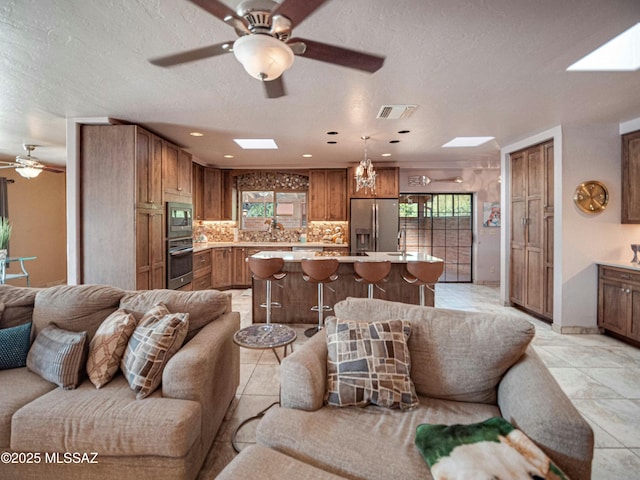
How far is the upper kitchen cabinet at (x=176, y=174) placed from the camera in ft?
14.6

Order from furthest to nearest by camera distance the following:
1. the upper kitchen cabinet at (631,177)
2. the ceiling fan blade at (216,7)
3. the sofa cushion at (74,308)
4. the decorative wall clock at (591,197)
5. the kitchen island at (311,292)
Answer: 1. the kitchen island at (311,292)
2. the decorative wall clock at (591,197)
3. the upper kitchen cabinet at (631,177)
4. the sofa cushion at (74,308)
5. the ceiling fan blade at (216,7)

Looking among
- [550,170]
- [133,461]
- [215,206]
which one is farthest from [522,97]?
[215,206]

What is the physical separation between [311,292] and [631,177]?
4104 mm

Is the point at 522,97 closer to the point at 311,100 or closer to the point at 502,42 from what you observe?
the point at 502,42

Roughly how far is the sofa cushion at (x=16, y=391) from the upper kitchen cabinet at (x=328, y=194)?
530 centimetres

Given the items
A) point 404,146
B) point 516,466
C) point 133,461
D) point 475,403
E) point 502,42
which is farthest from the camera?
point 404,146

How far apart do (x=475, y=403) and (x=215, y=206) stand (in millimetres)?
6199

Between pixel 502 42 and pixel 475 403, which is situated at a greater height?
pixel 502 42

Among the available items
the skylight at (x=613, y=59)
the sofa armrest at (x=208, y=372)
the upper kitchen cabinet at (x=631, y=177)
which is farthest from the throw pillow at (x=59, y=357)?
the upper kitchen cabinet at (x=631, y=177)

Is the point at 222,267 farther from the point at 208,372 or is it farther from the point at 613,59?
the point at 613,59

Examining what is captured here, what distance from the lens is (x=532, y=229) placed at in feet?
14.7

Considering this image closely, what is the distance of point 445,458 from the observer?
3.68 feet

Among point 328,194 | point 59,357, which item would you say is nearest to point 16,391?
point 59,357

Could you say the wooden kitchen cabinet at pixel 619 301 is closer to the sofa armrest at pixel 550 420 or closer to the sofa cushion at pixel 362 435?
the sofa armrest at pixel 550 420
